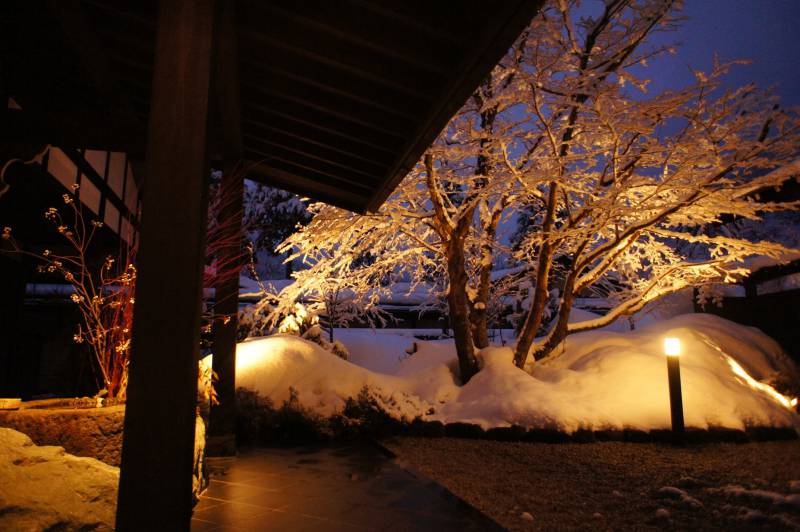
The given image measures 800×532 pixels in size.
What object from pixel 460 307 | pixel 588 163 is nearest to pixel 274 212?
pixel 460 307

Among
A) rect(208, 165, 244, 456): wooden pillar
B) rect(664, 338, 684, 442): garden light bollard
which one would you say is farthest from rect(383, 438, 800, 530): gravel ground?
rect(208, 165, 244, 456): wooden pillar

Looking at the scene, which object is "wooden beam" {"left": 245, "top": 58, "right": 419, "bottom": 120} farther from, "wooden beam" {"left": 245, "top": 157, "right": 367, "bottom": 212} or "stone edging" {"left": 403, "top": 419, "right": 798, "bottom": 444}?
"stone edging" {"left": 403, "top": 419, "right": 798, "bottom": 444}

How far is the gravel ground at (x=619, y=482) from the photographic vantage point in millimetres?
3760

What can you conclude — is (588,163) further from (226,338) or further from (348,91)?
(226,338)

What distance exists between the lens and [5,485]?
2.52 meters

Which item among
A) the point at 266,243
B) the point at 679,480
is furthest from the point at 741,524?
the point at 266,243

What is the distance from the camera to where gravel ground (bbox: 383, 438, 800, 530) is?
3.76m

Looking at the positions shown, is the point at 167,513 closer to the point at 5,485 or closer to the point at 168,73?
the point at 5,485

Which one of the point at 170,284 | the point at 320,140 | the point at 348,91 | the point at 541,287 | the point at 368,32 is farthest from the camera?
the point at 541,287

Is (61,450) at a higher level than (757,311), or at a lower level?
lower

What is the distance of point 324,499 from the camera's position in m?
4.22

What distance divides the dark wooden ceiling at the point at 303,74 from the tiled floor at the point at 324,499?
2686 mm

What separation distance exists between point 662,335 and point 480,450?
526 centimetres

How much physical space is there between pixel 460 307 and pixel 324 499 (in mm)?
5339
